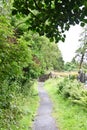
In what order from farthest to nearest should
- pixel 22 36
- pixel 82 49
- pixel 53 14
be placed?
pixel 82 49, pixel 22 36, pixel 53 14

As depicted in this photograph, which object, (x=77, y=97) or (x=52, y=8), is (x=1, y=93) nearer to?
(x=77, y=97)

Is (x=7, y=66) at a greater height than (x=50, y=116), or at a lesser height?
greater

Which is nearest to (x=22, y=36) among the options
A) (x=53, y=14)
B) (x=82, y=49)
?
(x=53, y=14)

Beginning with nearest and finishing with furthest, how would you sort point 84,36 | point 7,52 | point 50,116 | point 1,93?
point 7,52, point 1,93, point 50,116, point 84,36

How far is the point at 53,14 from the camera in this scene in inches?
156

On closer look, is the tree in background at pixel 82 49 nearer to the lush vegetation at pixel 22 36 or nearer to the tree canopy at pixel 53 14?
the lush vegetation at pixel 22 36

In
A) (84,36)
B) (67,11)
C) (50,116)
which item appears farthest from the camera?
(84,36)

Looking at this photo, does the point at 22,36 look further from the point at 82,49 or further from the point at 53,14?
the point at 82,49

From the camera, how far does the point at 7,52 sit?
1173 cm

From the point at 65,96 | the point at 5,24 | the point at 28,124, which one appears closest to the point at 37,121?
the point at 28,124

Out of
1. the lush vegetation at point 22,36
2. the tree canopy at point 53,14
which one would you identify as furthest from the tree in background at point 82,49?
the tree canopy at point 53,14

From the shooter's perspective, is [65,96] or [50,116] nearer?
[50,116]

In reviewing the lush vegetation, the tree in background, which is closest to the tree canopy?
the lush vegetation

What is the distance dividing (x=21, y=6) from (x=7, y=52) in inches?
307
